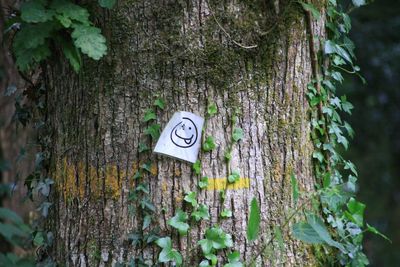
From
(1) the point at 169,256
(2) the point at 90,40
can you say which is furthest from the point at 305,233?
(2) the point at 90,40

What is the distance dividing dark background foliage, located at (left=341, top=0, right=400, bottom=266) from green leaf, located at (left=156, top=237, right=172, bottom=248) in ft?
19.0

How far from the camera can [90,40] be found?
2.02m

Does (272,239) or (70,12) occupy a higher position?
(70,12)

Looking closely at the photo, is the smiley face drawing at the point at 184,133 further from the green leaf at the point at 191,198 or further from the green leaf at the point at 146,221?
the green leaf at the point at 146,221

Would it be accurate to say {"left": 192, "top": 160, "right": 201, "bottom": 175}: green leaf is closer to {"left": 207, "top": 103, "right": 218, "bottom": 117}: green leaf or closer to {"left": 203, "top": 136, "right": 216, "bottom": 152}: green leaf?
{"left": 203, "top": 136, "right": 216, "bottom": 152}: green leaf

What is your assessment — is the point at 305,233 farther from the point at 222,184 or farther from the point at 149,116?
the point at 149,116

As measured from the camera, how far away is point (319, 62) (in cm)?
241

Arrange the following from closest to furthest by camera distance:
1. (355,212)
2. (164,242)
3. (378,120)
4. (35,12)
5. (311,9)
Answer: (35,12) < (164,242) < (311,9) < (355,212) < (378,120)

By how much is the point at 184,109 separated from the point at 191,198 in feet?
1.05

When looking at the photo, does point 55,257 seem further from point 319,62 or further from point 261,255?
point 319,62

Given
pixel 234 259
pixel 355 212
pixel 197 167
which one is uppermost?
pixel 197 167

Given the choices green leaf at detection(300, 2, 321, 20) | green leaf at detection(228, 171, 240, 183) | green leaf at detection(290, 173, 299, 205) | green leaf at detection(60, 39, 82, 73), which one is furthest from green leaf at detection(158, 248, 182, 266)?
green leaf at detection(300, 2, 321, 20)

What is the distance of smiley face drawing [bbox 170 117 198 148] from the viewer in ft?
6.98

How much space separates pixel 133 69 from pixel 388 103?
22.3 ft
